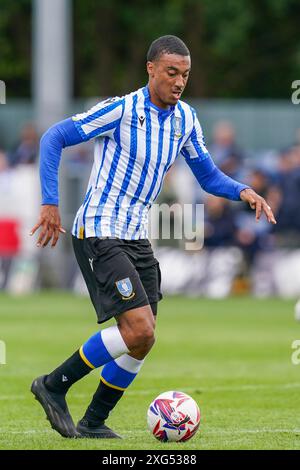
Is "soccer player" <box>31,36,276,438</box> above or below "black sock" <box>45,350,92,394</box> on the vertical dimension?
above

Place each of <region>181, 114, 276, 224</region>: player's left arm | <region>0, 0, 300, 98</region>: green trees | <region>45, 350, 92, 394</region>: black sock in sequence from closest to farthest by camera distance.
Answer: <region>45, 350, 92, 394</region>: black sock < <region>181, 114, 276, 224</region>: player's left arm < <region>0, 0, 300, 98</region>: green trees

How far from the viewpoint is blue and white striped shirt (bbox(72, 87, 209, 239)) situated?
8.23 m

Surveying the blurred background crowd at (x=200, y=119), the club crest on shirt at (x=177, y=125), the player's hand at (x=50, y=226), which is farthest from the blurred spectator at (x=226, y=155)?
the player's hand at (x=50, y=226)

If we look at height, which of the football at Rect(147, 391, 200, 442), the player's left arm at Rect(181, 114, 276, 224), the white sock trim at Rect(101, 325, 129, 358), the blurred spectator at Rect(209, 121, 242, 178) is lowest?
the blurred spectator at Rect(209, 121, 242, 178)

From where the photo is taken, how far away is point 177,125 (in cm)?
844

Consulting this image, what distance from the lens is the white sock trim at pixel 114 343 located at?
26.7ft

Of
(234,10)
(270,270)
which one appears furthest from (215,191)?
(234,10)

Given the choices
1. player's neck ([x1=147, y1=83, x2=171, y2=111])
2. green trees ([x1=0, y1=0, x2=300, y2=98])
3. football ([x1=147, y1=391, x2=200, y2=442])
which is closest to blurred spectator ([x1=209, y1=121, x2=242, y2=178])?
green trees ([x1=0, y1=0, x2=300, y2=98])

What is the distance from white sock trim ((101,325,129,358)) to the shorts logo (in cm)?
26

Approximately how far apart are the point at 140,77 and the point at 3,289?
1314 cm

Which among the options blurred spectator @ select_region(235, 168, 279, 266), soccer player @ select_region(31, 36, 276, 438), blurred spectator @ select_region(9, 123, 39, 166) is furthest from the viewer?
blurred spectator @ select_region(9, 123, 39, 166)

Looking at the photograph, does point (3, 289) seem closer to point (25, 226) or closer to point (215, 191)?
point (25, 226)

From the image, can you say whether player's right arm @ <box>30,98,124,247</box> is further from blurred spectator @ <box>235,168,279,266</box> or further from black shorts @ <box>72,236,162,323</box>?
blurred spectator @ <box>235,168,279,266</box>

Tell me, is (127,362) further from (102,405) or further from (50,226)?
(50,226)
